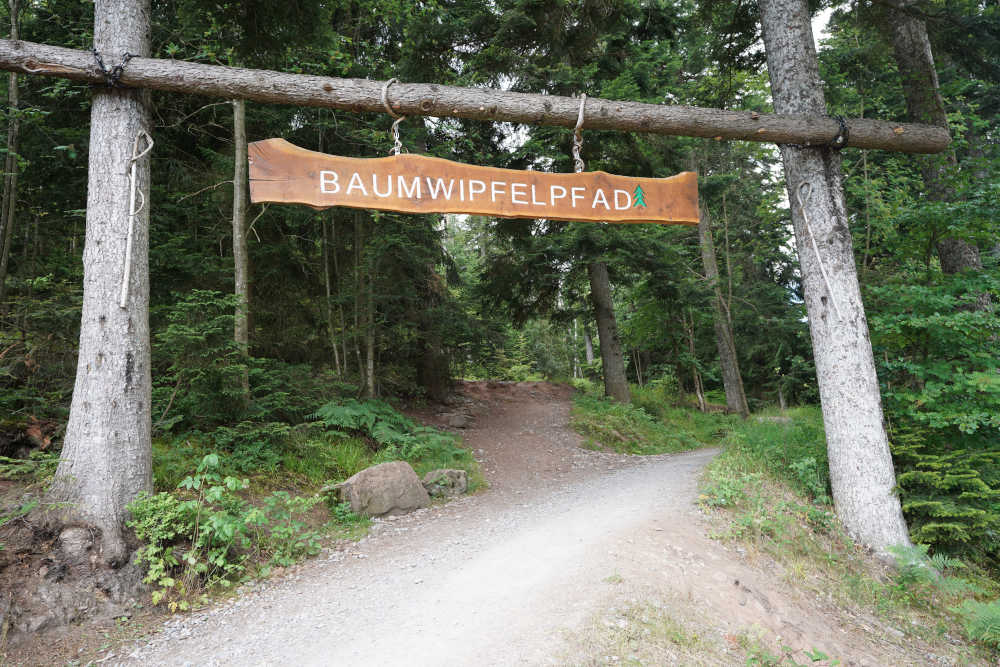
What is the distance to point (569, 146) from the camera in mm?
13734

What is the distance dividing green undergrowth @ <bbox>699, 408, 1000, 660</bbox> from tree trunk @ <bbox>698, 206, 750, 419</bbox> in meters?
10.4

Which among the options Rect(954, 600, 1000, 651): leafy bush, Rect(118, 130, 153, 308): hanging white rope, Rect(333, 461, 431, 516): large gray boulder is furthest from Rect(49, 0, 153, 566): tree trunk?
Rect(954, 600, 1000, 651): leafy bush

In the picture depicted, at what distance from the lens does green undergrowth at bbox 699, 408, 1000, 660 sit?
190 inches

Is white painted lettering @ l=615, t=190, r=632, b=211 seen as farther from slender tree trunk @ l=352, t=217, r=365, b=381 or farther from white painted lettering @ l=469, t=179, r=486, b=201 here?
slender tree trunk @ l=352, t=217, r=365, b=381

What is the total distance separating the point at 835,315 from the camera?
19.1ft

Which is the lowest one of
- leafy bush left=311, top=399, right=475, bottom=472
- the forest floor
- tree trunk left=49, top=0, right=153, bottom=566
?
the forest floor

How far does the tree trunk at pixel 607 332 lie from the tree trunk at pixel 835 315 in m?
8.87

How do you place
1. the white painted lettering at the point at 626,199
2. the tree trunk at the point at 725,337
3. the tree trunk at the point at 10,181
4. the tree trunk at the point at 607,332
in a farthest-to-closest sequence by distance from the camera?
the tree trunk at the point at 725,337 < the tree trunk at the point at 607,332 < the tree trunk at the point at 10,181 < the white painted lettering at the point at 626,199

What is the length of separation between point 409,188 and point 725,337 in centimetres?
1481

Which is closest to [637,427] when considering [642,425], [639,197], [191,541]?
[642,425]

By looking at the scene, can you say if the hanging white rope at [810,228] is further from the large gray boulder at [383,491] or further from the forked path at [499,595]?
the large gray boulder at [383,491]

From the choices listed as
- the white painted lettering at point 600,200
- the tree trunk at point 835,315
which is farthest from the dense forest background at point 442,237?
the white painted lettering at point 600,200

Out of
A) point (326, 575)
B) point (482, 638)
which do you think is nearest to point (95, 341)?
point (326, 575)

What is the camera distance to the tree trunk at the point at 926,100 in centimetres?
830
